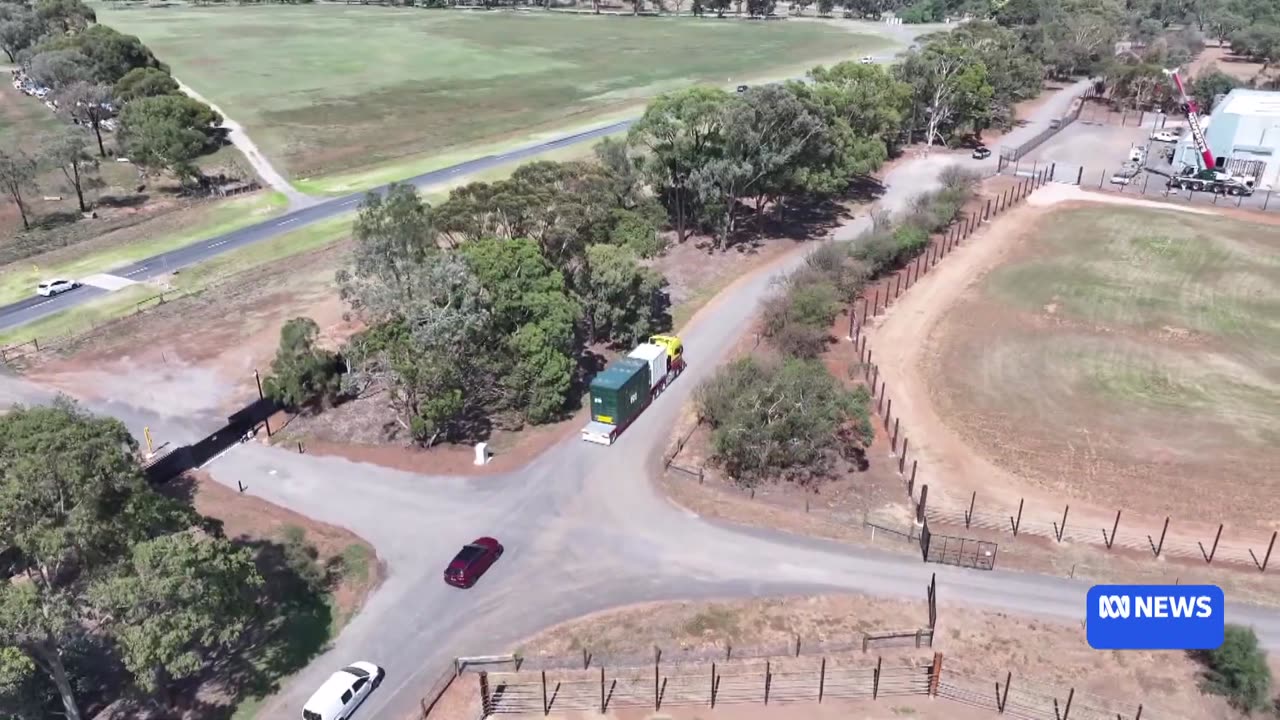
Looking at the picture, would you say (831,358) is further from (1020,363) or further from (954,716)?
(954,716)

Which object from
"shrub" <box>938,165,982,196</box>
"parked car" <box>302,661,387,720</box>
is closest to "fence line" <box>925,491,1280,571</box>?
"parked car" <box>302,661,387,720</box>

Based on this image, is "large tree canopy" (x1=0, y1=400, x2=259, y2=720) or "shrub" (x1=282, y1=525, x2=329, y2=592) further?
"shrub" (x1=282, y1=525, x2=329, y2=592)

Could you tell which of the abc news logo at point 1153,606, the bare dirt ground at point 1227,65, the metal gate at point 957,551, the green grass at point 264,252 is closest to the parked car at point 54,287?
the green grass at point 264,252

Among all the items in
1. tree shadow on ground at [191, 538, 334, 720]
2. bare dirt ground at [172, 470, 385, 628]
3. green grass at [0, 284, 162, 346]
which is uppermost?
green grass at [0, 284, 162, 346]

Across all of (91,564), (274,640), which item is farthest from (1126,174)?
(91,564)

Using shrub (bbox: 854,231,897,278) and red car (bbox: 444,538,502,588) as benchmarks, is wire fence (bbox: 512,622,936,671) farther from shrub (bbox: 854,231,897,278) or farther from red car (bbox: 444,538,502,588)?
shrub (bbox: 854,231,897,278)

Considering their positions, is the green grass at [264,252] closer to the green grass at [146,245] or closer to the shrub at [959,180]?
the green grass at [146,245]

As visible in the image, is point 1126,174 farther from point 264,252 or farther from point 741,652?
point 264,252

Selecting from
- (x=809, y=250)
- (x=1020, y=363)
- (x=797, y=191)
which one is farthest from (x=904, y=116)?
(x=1020, y=363)
